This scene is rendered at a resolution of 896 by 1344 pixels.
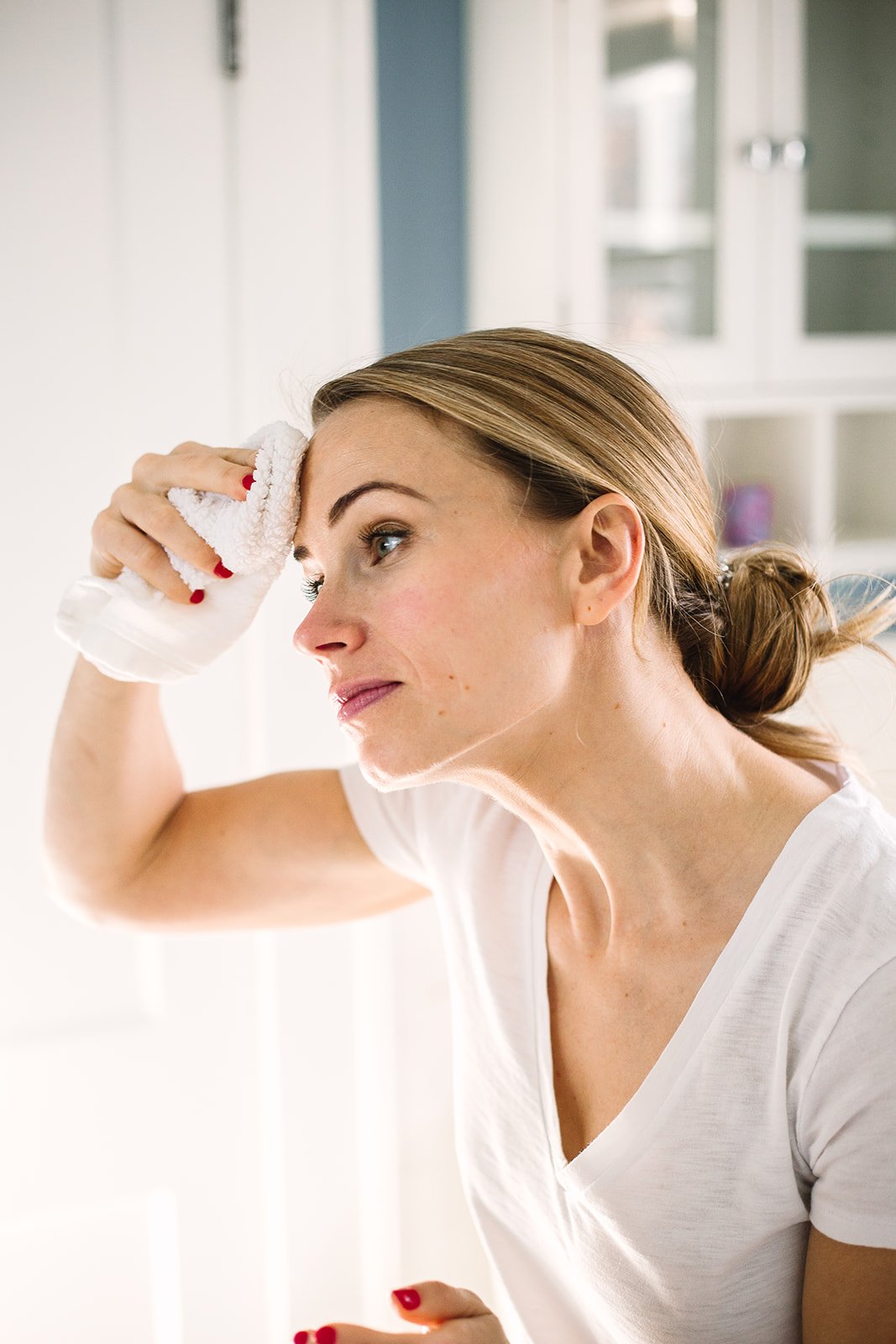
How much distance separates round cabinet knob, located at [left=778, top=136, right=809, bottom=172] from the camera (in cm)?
159

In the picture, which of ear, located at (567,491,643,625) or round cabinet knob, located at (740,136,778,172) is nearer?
ear, located at (567,491,643,625)

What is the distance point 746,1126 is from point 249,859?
515 mm

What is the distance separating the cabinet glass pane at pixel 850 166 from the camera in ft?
5.41

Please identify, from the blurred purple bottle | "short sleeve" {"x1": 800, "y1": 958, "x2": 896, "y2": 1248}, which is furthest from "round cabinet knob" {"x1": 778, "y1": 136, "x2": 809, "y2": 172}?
"short sleeve" {"x1": 800, "y1": 958, "x2": 896, "y2": 1248}

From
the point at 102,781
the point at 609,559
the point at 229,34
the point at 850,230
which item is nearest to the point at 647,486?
the point at 609,559

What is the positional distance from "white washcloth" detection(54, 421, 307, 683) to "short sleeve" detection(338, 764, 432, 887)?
0.21 metres

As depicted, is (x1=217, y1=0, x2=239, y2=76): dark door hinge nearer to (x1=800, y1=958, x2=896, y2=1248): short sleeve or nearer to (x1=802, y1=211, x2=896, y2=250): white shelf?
(x1=802, y1=211, x2=896, y2=250): white shelf

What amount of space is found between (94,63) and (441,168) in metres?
0.48

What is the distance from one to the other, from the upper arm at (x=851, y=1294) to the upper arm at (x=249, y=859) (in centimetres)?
53

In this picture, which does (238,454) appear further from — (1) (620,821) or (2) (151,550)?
(1) (620,821)

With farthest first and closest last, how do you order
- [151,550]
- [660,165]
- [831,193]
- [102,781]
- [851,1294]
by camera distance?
[831,193] → [660,165] → [102,781] → [151,550] → [851,1294]

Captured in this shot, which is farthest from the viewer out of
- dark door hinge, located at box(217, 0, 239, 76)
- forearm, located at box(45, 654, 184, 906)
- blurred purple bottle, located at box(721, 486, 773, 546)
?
blurred purple bottle, located at box(721, 486, 773, 546)

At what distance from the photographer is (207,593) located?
1.00 meters

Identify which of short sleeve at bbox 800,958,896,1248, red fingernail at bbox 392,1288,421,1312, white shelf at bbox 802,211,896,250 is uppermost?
white shelf at bbox 802,211,896,250
